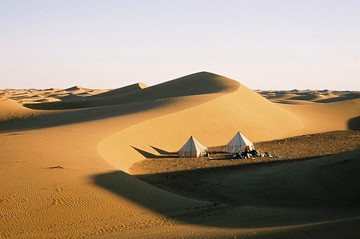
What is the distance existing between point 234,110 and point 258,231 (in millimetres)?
33022

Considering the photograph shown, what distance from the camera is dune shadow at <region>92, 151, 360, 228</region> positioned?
46.4 feet

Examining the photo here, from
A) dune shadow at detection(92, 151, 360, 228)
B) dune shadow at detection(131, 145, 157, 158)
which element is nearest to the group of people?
dune shadow at detection(92, 151, 360, 228)

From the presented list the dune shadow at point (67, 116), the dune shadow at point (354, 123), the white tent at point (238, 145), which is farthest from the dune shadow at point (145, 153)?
the dune shadow at point (354, 123)

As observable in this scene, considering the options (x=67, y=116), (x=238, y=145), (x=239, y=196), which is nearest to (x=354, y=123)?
(x=238, y=145)

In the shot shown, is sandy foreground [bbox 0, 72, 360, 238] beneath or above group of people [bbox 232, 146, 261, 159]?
above

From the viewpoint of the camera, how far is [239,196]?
17.8 m

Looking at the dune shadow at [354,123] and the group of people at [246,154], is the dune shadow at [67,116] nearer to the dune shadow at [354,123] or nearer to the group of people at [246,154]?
the group of people at [246,154]

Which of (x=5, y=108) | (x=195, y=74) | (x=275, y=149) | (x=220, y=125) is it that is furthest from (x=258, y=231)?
(x=195, y=74)

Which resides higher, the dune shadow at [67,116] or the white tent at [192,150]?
the dune shadow at [67,116]

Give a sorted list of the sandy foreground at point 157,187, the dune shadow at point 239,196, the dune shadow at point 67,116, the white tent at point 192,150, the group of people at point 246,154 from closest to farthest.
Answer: the sandy foreground at point 157,187
the dune shadow at point 239,196
the group of people at point 246,154
the white tent at point 192,150
the dune shadow at point 67,116

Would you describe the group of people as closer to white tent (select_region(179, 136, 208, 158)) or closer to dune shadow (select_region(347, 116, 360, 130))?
white tent (select_region(179, 136, 208, 158))

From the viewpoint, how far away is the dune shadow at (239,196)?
14.1 meters

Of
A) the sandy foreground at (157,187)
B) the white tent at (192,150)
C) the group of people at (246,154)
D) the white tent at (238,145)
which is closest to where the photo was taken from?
the sandy foreground at (157,187)

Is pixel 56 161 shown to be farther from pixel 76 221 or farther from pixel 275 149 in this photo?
pixel 275 149
